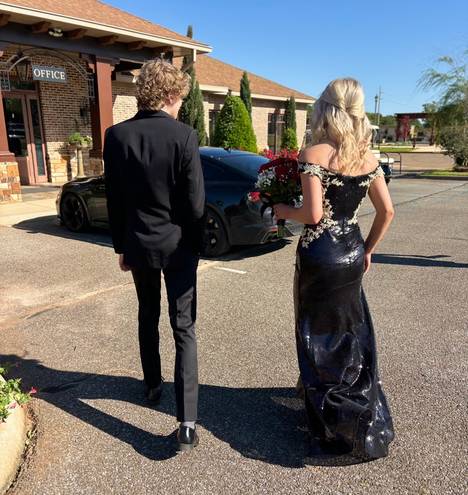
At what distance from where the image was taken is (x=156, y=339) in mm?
2926

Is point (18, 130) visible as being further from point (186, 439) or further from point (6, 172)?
point (186, 439)

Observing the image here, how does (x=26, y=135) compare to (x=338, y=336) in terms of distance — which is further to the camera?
(x=26, y=135)

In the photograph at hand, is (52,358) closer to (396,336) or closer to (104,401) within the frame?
(104,401)

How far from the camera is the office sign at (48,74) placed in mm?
12008

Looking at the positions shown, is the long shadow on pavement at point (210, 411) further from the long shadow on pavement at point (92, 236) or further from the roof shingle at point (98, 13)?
the roof shingle at point (98, 13)

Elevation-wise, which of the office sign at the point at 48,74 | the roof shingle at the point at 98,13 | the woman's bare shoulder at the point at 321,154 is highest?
the roof shingle at the point at 98,13

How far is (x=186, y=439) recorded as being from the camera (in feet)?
8.30

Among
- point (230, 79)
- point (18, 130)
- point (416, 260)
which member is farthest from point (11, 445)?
point (230, 79)

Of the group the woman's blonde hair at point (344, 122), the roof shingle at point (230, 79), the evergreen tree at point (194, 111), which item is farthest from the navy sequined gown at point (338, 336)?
the roof shingle at point (230, 79)

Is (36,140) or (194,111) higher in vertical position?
(194,111)

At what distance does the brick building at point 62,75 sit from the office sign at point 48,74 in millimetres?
26

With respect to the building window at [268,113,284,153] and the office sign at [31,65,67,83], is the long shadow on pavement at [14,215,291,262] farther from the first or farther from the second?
the building window at [268,113,284,153]

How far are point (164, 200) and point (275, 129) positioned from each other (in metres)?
25.1

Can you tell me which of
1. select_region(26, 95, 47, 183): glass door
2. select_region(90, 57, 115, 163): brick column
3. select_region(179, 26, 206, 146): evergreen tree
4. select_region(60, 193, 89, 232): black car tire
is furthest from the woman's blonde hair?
select_region(179, 26, 206, 146): evergreen tree
